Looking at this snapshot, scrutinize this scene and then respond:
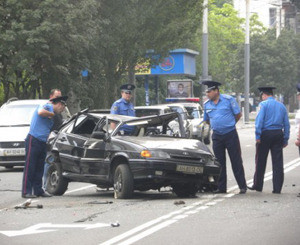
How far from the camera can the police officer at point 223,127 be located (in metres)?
15.0

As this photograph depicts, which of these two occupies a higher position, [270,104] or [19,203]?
[270,104]

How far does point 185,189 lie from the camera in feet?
48.2

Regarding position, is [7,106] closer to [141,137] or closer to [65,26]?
[65,26]

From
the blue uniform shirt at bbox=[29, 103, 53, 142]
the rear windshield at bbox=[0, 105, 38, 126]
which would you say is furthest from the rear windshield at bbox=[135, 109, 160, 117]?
the blue uniform shirt at bbox=[29, 103, 53, 142]

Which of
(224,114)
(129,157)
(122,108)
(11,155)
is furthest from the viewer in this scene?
(11,155)

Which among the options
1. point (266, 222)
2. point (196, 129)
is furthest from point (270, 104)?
point (196, 129)

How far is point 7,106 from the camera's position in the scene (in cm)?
2395

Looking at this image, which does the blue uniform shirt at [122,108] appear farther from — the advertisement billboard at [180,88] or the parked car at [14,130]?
the advertisement billboard at [180,88]

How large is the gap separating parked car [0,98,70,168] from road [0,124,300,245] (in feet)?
20.5

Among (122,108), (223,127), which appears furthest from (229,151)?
(122,108)

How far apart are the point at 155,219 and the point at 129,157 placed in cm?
288

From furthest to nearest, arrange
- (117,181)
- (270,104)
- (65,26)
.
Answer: (65,26), (270,104), (117,181)

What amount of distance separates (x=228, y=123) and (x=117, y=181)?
6.87ft

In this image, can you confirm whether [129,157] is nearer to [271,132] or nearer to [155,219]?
[271,132]
